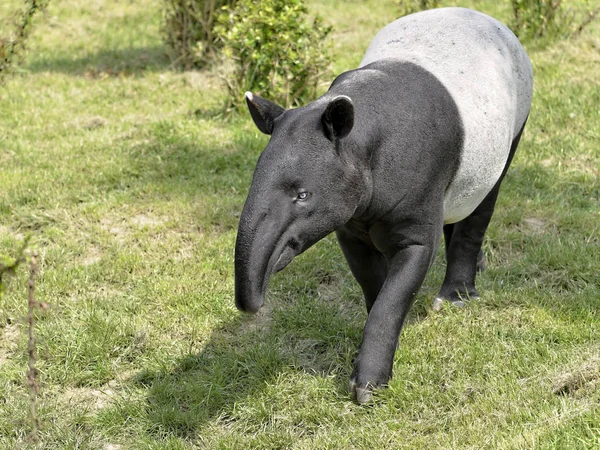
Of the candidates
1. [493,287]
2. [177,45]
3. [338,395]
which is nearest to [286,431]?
[338,395]

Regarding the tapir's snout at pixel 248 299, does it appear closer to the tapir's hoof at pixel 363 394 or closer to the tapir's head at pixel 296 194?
the tapir's head at pixel 296 194

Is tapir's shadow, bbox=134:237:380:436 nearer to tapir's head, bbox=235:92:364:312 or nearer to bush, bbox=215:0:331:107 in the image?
tapir's head, bbox=235:92:364:312

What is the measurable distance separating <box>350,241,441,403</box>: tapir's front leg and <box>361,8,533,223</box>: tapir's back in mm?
493

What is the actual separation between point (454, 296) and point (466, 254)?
0.27 m

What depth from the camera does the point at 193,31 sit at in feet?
30.9

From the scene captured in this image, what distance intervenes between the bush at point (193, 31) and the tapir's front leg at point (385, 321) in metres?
5.58

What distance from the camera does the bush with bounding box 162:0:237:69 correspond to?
9.12 meters

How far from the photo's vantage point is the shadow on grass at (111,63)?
972cm

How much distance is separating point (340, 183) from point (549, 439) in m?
1.37

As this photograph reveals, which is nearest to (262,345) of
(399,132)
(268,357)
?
(268,357)

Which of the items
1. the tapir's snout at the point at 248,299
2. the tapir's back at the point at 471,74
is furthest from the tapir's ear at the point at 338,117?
the tapir's back at the point at 471,74

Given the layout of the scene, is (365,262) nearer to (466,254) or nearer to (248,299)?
(466,254)

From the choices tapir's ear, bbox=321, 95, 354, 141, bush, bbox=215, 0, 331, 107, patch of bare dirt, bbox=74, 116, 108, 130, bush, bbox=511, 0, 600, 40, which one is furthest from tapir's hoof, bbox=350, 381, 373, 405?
bush, bbox=511, 0, 600, 40

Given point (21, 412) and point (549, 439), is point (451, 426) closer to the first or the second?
point (549, 439)
